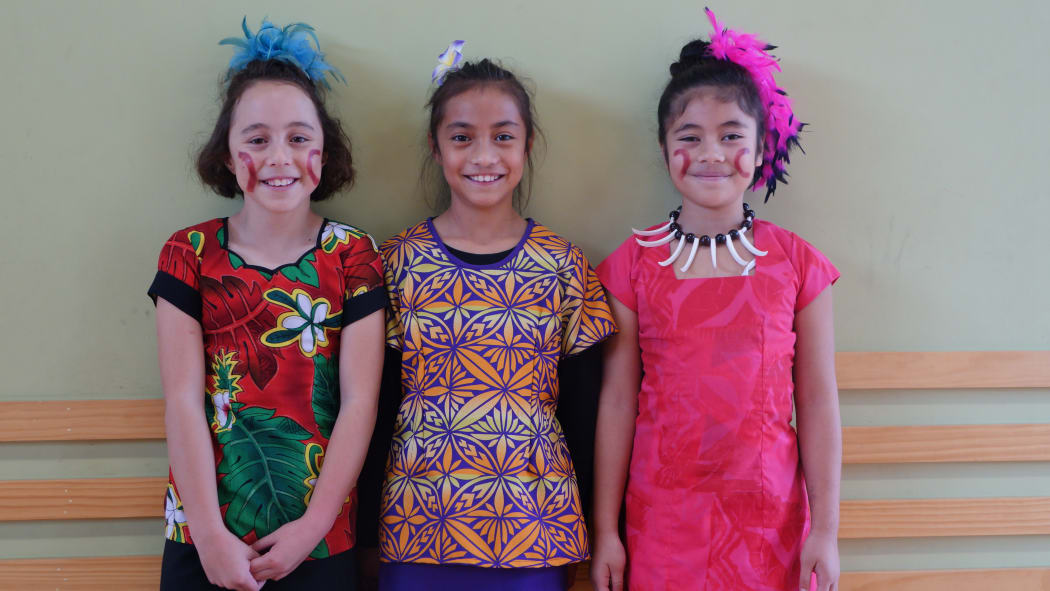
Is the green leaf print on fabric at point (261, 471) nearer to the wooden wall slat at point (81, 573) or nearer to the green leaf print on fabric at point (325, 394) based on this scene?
the green leaf print on fabric at point (325, 394)

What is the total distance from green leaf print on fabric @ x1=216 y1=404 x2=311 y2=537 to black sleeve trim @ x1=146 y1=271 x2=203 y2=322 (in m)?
0.19

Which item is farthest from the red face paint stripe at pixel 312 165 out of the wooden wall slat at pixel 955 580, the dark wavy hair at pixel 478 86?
the wooden wall slat at pixel 955 580

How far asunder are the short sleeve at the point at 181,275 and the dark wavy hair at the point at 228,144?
134mm

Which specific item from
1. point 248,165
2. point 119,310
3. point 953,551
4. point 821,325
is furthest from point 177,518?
point 953,551

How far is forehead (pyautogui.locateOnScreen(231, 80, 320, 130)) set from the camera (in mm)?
1341

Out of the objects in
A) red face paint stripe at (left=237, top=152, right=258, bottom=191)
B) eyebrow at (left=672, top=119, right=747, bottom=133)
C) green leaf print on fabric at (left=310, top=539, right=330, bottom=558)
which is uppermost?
eyebrow at (left=672, top=119, right=747, bottom=133)

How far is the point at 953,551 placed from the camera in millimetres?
1646

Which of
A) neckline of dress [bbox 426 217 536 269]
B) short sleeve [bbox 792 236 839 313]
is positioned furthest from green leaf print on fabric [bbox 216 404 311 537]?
short sleeve [bbox 792 236 839 313]

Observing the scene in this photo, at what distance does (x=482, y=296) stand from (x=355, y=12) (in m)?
0.65

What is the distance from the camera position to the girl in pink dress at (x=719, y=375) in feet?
4.40

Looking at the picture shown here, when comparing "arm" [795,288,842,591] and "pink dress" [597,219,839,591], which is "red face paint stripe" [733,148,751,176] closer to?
"pink dress" [597,219,839,591]

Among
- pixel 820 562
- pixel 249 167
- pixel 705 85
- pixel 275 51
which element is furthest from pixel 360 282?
pixel 820 562

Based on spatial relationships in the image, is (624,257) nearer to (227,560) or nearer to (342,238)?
(342,238)

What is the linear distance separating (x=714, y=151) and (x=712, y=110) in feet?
0.26
